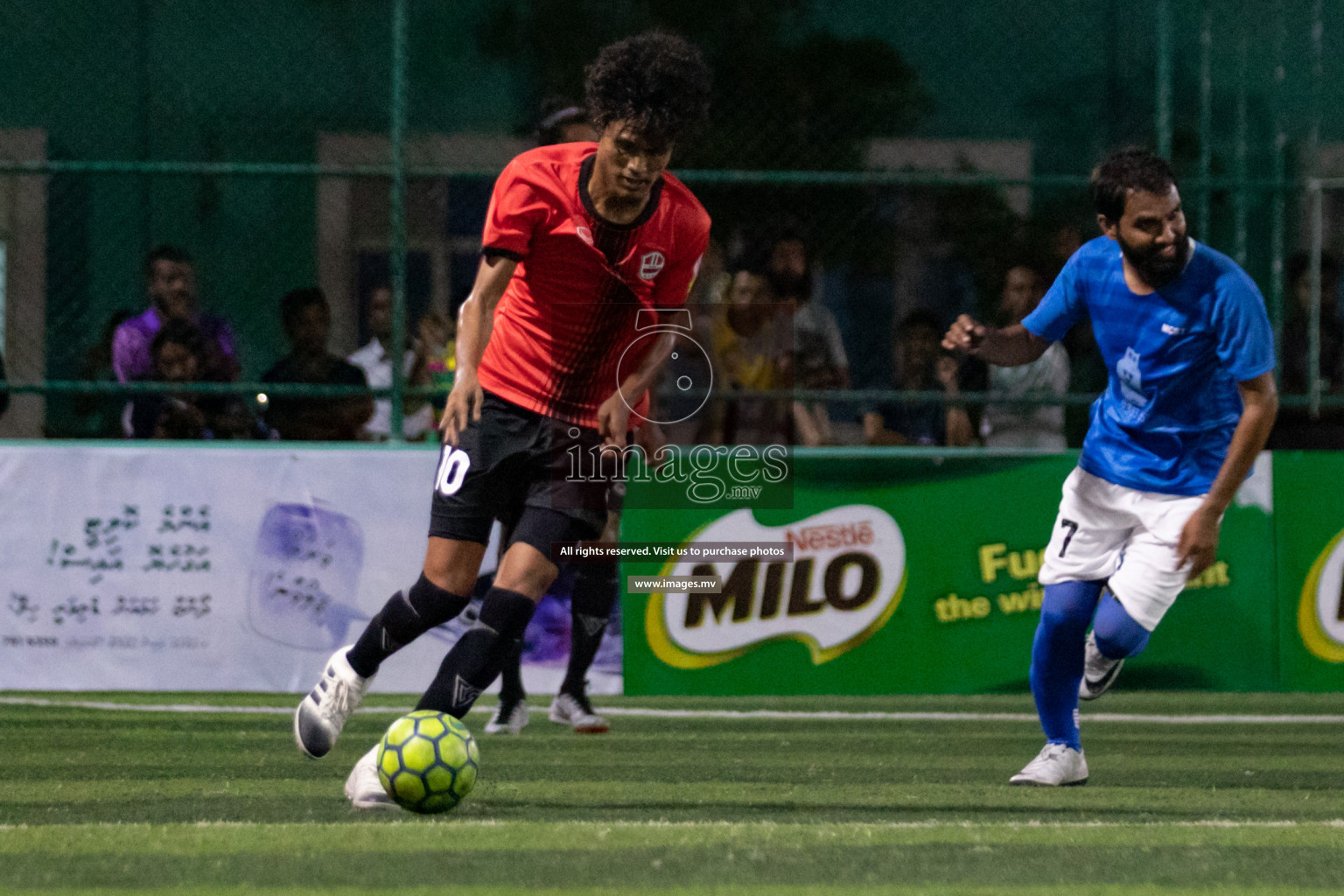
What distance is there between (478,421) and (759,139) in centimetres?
519

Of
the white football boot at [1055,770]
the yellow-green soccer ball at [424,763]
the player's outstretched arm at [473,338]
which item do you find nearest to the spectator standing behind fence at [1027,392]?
the white football boot at [1055,770]

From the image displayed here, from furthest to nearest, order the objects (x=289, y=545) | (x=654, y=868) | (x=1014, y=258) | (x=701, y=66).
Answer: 1. (x=1014, y=258)
2. (x=289, y=545)
3. (x=701, y=66)
4. (x=654, y=868)

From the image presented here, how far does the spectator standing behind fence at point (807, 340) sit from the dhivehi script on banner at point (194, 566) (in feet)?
6.17

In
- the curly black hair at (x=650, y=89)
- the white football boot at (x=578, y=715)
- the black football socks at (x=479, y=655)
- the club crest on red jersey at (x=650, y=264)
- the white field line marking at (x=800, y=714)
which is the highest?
the curly black hair at (x=650, y=89)

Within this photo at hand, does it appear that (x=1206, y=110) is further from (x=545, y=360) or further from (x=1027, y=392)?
(x=545, y=360)

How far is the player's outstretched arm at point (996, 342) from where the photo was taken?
5246 millimetres

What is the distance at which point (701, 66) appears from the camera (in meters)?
4.84

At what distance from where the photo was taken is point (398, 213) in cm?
891

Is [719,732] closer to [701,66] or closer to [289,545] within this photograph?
[289,545]

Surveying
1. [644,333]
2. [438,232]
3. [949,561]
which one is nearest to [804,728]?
[949,561]

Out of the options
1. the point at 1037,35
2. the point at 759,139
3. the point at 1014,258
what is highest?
the point at 1037,35

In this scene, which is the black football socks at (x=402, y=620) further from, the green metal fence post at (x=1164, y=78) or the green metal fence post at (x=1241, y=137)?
the green metal fence post at (x=1241, y=137)

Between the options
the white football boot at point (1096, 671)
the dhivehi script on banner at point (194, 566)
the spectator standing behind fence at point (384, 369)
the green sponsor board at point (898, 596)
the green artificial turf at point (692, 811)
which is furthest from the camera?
the spectator standing behind fence at point (384, 369)

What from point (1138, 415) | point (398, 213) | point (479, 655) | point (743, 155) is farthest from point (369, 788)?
point (743, 155)
